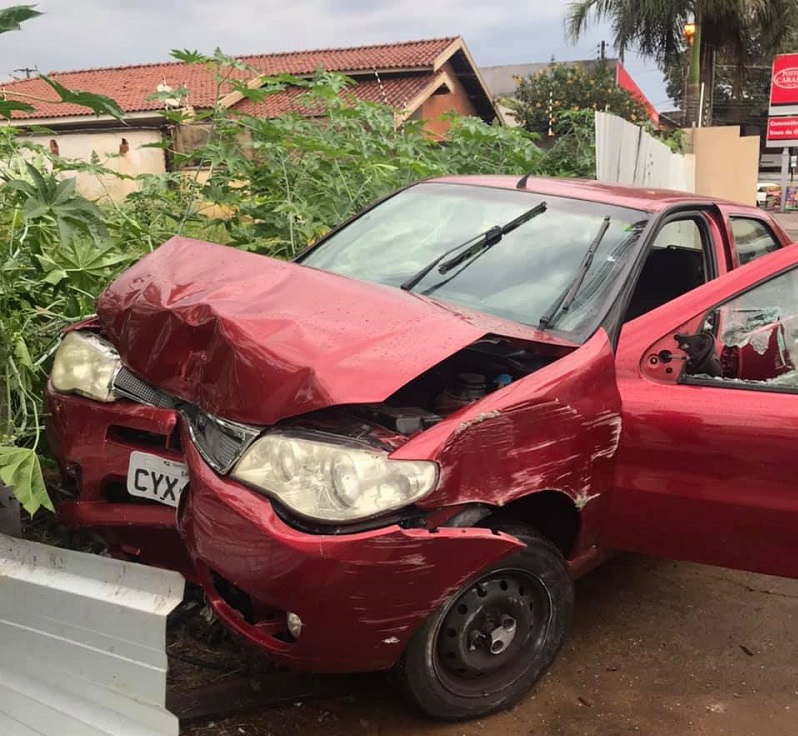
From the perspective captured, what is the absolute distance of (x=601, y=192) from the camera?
3303 millimetres

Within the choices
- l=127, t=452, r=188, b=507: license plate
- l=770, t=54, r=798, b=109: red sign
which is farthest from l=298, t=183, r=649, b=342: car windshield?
l=770, t=54, r=798, b=109: red sign

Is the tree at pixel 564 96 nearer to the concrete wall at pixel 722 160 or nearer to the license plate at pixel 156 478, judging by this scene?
the concrete wall at pixel 722 160

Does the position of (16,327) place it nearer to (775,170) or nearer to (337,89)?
(337,89)

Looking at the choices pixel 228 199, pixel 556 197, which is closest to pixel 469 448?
pixel 556 197

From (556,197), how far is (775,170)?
61.0m

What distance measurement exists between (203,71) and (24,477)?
25786 millimetres

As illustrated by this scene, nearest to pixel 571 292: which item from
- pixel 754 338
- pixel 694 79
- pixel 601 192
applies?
pixel 754 338

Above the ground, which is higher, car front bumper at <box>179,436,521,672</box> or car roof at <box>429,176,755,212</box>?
car roof at <box>429,176,755,212</box>

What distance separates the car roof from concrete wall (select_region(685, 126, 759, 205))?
1659 centimetres

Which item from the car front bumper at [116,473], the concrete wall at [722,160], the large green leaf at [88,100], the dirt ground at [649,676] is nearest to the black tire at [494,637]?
the dirt ground at [649,676]

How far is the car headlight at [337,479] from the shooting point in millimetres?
1974

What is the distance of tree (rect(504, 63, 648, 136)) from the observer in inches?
1015

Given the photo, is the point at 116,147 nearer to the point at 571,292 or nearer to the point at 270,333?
the point at 571,292

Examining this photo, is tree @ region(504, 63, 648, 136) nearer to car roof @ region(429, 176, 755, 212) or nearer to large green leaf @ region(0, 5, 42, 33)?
car roof @ region(429, 176, 755, 212)
